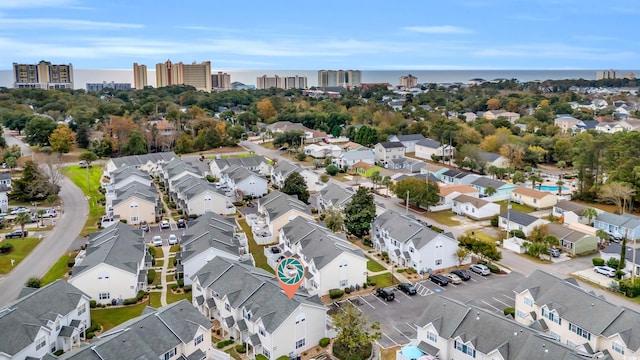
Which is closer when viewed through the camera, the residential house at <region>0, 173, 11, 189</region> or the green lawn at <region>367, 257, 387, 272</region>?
the green lawn at <region>367, 257, 387, 272</region>

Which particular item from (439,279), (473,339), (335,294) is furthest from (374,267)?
(473,339)

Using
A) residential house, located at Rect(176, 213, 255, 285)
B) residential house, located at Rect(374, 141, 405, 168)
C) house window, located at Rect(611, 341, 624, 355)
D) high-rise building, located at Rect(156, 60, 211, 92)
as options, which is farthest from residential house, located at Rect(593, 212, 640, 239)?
high-rise building, located at Rect(156, 60, 211, 92)

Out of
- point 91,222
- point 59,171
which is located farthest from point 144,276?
point 59,171

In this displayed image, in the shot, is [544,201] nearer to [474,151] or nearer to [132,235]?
[474,151]

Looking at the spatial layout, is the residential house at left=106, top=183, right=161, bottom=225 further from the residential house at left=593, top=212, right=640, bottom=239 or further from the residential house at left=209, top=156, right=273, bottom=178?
the residential house at left=593, top=212, right=640, bottom=239

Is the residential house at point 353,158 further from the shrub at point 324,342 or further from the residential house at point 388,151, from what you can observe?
the shrub at point 324,342

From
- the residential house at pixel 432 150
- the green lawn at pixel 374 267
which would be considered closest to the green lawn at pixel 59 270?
the green lawn at pixel 374 267
